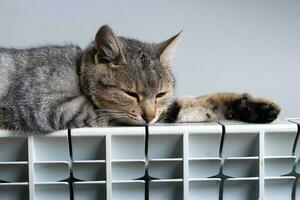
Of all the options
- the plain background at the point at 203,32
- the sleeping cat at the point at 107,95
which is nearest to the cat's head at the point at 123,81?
the sleeping cat at the point at 107,95

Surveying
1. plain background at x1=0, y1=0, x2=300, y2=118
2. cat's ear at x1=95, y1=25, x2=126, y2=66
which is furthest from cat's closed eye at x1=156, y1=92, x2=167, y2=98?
plain background at x1=0, y1=0, x2=300, y2=118

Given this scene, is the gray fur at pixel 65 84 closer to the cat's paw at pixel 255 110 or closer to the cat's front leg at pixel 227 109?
the cat's front leg at pixel 227 109

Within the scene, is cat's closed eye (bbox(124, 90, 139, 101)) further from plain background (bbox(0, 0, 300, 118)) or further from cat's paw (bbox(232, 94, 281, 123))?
plain background (bbox(0, 0, 300, 118))

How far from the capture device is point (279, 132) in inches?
29.8

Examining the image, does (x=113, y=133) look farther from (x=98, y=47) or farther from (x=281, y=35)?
(x=281, y=35)

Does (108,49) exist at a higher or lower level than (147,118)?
higher

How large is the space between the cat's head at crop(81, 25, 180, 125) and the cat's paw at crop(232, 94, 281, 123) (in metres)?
0.17

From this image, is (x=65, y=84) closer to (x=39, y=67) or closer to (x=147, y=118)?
(x=39, y=67)

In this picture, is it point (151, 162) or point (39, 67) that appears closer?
point (151, 162)

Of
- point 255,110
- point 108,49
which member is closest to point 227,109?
point 255,110

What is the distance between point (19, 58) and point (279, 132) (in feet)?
2.10

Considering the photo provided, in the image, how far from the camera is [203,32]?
1.19 metres

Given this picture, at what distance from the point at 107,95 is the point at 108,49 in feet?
0.33

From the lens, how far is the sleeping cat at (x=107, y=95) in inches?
32.2
